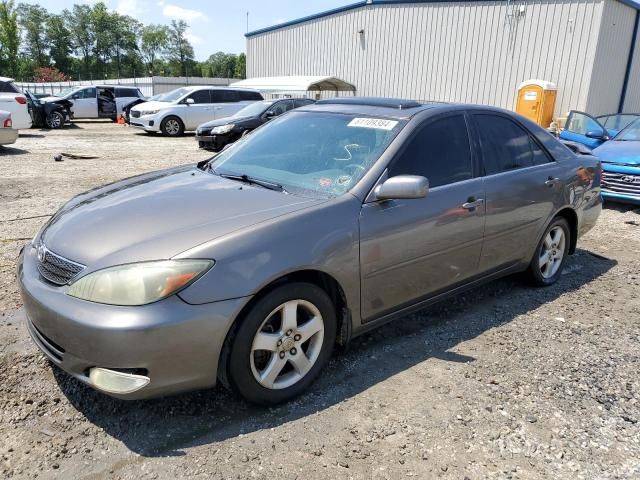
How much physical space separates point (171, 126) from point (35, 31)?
80.6 metres

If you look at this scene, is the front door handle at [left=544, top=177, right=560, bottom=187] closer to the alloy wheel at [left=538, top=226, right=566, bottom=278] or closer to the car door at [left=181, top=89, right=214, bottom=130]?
the alloy wheel at [left=538, top=226, right=566, bottom=278]

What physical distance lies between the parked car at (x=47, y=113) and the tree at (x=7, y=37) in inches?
1483

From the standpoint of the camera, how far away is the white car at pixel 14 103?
14.0 metres

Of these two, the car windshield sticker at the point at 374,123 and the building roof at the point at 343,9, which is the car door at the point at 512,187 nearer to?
the car windshield sticker at the point at 374,123

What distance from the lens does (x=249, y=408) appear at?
276 centimetres

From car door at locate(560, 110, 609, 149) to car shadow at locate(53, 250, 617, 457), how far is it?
6188 mm

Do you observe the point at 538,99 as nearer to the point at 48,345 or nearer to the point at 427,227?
the point at 427,227

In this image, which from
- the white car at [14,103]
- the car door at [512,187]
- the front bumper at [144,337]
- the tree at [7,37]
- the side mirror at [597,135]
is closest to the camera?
the front bumper at [144,337]

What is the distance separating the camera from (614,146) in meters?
8.28

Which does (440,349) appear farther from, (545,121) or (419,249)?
(545,121)

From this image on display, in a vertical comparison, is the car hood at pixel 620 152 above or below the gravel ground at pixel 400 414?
above

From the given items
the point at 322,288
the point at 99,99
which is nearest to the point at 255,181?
the point at 322,288

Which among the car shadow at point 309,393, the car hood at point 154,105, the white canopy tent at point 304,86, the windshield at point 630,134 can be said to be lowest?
the car shadow at point 309,393

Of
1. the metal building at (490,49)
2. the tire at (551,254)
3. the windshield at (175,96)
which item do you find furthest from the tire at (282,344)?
the windshield at (175,96)
